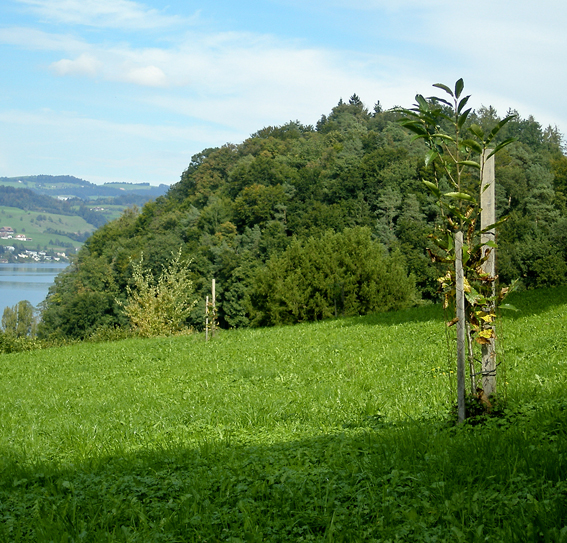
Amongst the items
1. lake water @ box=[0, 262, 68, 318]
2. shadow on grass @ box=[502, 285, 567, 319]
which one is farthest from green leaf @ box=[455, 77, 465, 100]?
lake water @ box=[0, 262, 68, 318]

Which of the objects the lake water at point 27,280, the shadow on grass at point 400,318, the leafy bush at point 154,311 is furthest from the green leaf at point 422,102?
the lake water at point 27,280

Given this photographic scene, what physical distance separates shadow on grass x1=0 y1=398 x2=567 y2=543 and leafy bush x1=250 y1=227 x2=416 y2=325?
21526 millimetres

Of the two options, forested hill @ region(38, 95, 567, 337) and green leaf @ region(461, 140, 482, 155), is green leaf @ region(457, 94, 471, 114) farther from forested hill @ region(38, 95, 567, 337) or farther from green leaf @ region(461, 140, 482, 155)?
forested hill @ region(38, 95, 567, 337)

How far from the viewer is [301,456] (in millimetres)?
4781

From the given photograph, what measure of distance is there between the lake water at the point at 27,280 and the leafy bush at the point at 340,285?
104 m

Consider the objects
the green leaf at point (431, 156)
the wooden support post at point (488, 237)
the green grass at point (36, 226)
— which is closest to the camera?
the green leaf at point (431, 156)

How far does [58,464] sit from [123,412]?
2.53m

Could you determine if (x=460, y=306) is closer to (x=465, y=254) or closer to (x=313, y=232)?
(x=465, y=254)

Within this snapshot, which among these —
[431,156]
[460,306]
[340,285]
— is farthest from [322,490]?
[340,285]

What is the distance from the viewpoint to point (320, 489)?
3.90 meters

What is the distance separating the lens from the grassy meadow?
338 centimetres

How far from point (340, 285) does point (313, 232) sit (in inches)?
1078

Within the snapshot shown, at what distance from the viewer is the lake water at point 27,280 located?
417ft

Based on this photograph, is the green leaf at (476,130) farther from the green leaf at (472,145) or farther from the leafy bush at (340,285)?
the leafy bush at (340,285)
